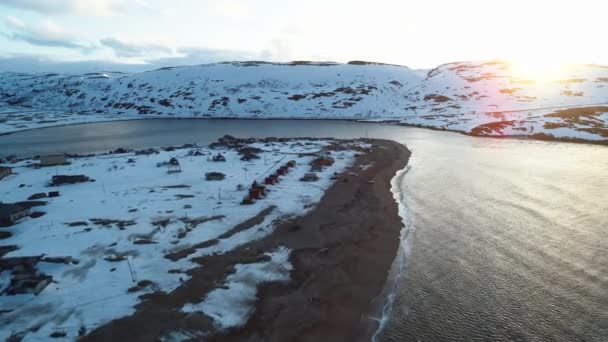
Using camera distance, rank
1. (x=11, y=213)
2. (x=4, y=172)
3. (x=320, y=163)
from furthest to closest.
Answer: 1. (x=320, y=163)
2. (x=4, y=172)
3. (x=11, y=213)

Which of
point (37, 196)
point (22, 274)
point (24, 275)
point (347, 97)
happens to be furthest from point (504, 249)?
point (347, 97)

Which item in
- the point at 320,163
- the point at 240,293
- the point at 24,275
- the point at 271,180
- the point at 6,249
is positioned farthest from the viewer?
the point at 320,163

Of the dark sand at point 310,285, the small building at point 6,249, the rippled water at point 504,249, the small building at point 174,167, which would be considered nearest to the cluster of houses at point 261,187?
the dark sand at point 310,285

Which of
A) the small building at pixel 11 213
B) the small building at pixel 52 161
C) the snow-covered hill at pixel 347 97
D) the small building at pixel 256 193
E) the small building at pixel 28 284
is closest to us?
the small building at pixel 28 284

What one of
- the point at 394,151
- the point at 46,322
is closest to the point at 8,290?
the point at 46,322

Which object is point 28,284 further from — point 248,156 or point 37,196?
point 248,156

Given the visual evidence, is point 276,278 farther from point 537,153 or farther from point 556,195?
point 537,153

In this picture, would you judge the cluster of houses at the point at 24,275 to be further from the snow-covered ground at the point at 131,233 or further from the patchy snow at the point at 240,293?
the patchy snow at the point at 240,293
